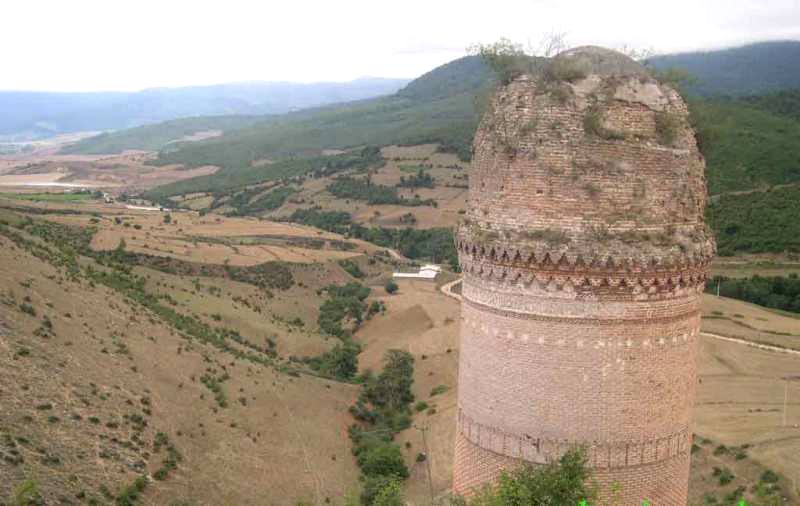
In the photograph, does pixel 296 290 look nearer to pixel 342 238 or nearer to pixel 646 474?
pixel 342 238

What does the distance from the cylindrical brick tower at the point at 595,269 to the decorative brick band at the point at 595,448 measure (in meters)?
0.02

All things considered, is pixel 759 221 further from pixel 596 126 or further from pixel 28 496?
pixel 28 496

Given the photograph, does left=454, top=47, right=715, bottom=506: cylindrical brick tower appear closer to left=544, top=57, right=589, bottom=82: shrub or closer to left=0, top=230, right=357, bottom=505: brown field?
left=544, top=57, right=589, bottom=82: shrub

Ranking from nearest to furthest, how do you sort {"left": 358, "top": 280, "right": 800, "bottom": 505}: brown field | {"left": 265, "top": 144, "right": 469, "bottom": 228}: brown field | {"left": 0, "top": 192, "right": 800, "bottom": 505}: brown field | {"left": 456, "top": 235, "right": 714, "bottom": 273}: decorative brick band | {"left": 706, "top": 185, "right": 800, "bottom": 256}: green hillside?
{"left": 456, "top": 235, "right": 714, "bottom": 273}: decorative brick band < {"left": 0, "top": 192, "right": 800, "bottom": 505}: brown field < {"left": 358, "top": 280, "right": 800, "bottom": 505}: brown field < {"left": 706, "top": 185, "right": 800, "bottom": 256}: green hillside < {"left": 265, "top": 144, "right": 469, "bottom": 228}: brown field

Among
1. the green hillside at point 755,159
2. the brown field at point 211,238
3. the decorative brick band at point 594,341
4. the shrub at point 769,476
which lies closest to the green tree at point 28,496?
the decorative brick band at point 594,341

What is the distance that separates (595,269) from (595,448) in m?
2.23

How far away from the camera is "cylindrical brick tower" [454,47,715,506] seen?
8.80m

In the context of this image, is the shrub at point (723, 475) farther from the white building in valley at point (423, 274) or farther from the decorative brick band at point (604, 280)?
the white building in valley at point (423, 274)

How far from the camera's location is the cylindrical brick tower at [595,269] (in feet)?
28.9

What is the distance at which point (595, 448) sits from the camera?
29.3 ft

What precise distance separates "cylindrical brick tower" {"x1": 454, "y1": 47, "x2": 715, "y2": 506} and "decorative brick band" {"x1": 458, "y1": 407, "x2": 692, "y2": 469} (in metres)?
0.02

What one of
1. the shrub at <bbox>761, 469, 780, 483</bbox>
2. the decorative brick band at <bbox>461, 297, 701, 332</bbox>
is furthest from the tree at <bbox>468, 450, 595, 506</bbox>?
the shrub at <bbox>761, 469, 780, 483</bbox>

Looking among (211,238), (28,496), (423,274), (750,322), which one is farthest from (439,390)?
(211,238)

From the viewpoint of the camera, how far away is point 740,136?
7212 centimetres
